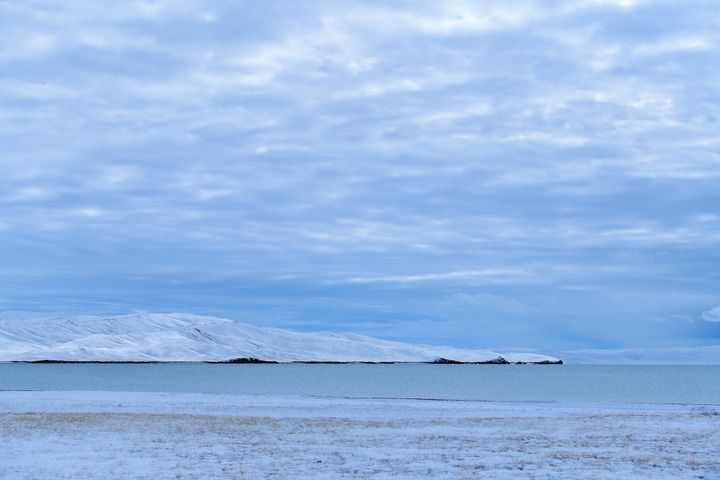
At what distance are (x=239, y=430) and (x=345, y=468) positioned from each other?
10.9m

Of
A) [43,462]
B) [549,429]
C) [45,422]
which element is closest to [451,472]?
[43,462]

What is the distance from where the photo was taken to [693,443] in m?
27.4

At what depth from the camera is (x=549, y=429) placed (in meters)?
32.9

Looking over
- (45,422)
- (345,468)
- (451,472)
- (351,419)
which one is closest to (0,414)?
(45,422)

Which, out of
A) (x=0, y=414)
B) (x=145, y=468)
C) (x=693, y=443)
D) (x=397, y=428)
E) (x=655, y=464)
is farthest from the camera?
(x=0, y=414)

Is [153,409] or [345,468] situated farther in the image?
[153,409]

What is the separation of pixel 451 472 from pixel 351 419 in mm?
18003

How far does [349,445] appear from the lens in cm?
2603

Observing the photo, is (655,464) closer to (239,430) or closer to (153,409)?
(239,430)

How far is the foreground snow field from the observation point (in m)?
20.3

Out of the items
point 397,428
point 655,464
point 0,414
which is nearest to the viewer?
Result: point 655,464

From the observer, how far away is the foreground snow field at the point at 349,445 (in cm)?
2033

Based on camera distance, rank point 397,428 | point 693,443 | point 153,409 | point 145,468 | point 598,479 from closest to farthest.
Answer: point 598,479, point 145,468, point 693,443, point 397,428, point 153,409

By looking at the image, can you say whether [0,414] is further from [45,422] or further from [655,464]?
[655,464]
